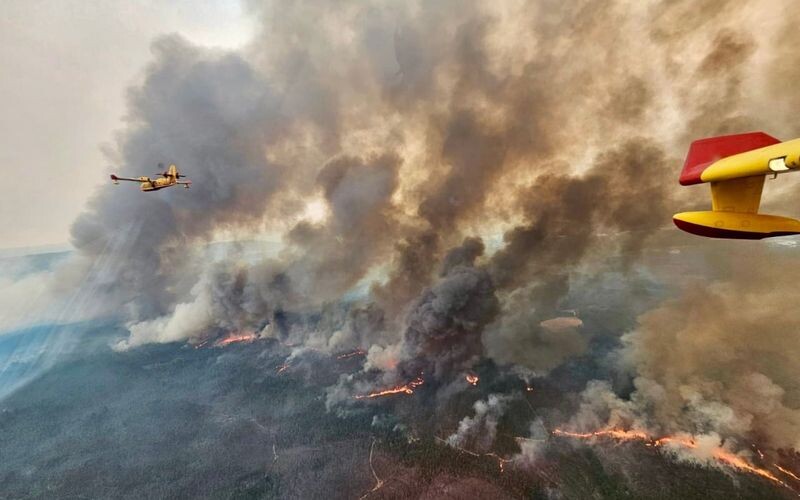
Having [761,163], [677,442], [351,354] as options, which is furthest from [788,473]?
[351,354]

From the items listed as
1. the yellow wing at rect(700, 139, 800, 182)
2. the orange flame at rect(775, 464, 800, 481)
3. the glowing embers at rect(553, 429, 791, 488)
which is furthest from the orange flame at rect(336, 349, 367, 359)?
the yellow wing at rect(700, 139, 800, 182)

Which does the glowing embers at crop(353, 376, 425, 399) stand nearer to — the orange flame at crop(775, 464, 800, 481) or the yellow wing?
the orange flame at crop(775, 464, 800, 481)

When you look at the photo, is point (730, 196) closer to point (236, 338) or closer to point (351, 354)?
point (351, 354)

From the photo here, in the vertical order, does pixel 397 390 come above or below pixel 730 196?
below

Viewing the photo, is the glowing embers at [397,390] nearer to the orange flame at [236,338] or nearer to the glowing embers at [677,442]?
the glowing embers at [677,442]

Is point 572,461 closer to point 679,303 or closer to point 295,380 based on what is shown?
point 679,303

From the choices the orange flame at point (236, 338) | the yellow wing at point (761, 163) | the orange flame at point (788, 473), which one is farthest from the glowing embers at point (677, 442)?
the orange flame at point (236, 338)
